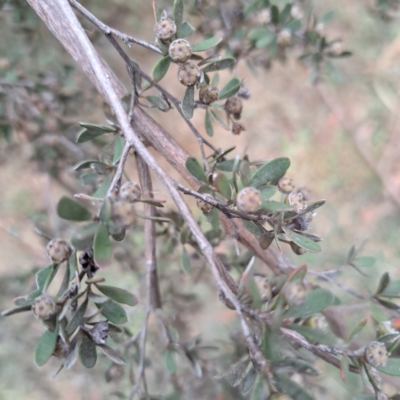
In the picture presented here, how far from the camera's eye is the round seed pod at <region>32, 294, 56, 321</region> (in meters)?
0.43

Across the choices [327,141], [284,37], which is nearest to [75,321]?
[284,37]

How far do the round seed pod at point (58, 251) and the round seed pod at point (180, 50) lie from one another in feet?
0.96

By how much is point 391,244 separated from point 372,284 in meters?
0.42

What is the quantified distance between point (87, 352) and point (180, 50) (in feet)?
1.39

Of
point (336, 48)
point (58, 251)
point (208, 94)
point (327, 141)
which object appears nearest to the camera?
point (58, 251)

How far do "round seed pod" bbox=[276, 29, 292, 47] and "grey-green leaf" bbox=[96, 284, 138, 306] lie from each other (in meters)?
0.78

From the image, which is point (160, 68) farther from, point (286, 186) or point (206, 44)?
point (286, 186)

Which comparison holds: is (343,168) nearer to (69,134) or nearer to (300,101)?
(300,101)

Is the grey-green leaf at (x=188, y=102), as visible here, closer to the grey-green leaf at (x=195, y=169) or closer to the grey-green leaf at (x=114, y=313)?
the grey-green leaf at (x=195, y=169)

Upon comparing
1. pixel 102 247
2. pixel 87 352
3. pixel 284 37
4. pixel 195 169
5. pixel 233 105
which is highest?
pixel 284 37

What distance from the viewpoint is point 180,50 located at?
504 mm

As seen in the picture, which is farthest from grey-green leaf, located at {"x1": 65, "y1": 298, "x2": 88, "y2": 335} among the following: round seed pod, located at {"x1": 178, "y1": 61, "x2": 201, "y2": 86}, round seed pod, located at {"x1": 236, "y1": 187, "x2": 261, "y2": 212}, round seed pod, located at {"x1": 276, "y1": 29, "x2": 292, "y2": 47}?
round seed pod, located at {"x1": 276, "y1": 29, "x2": 292, "y2": 47}

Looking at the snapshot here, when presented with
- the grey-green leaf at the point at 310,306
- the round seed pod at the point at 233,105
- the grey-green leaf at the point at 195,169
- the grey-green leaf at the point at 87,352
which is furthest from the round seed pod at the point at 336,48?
the grey-green leaf at the point at 87,352

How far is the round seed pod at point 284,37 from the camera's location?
95 centimetres
